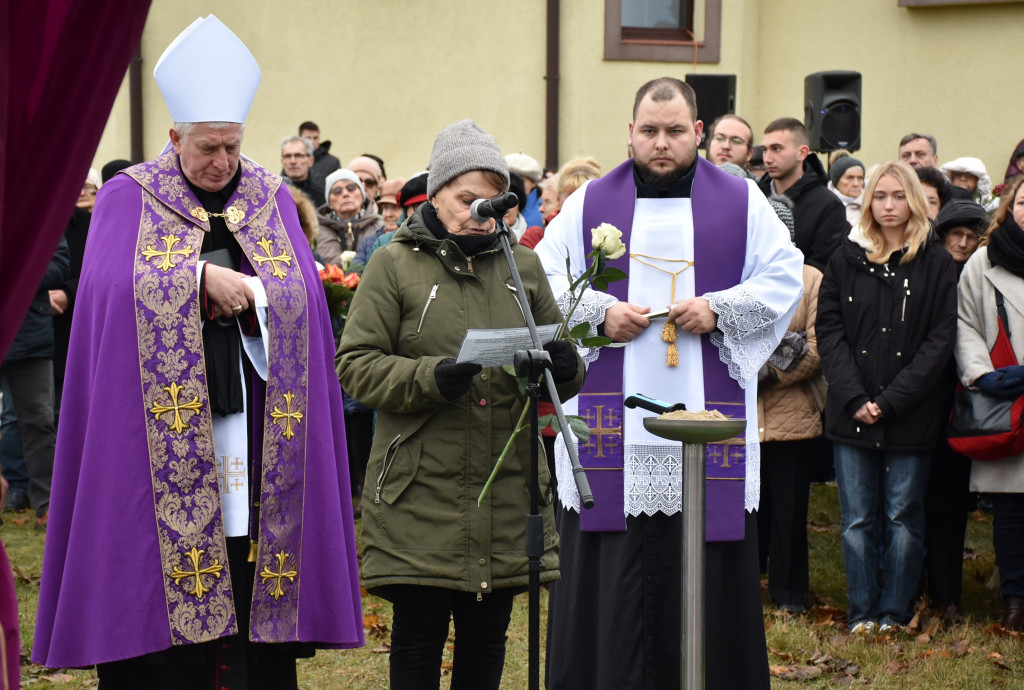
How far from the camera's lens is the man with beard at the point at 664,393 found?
509cm

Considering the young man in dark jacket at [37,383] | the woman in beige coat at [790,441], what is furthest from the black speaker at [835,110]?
the young man in dark jacket at [37,383]

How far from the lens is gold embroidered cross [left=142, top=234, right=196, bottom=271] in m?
4.31

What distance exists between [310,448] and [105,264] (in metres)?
0.90

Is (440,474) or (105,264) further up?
(105,264)

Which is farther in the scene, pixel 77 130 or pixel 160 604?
pixel 160 604

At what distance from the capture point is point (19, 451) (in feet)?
33.8

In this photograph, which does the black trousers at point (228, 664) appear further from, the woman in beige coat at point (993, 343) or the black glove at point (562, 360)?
the woman in beige coat at point (993, 343)

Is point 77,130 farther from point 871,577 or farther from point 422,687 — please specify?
point 871,577

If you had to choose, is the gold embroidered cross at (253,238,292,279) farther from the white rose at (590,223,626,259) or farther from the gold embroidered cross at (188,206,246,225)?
the white rose at (590,223,626,259)

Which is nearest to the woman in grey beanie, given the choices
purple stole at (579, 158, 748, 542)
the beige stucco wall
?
the beige stucco wall

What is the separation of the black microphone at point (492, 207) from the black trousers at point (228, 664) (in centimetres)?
136

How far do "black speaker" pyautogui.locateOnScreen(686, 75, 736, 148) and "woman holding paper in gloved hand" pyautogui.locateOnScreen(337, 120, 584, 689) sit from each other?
746 centimetres

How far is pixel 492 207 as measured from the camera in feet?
13.2

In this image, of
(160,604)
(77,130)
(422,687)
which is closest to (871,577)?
(422,687)
